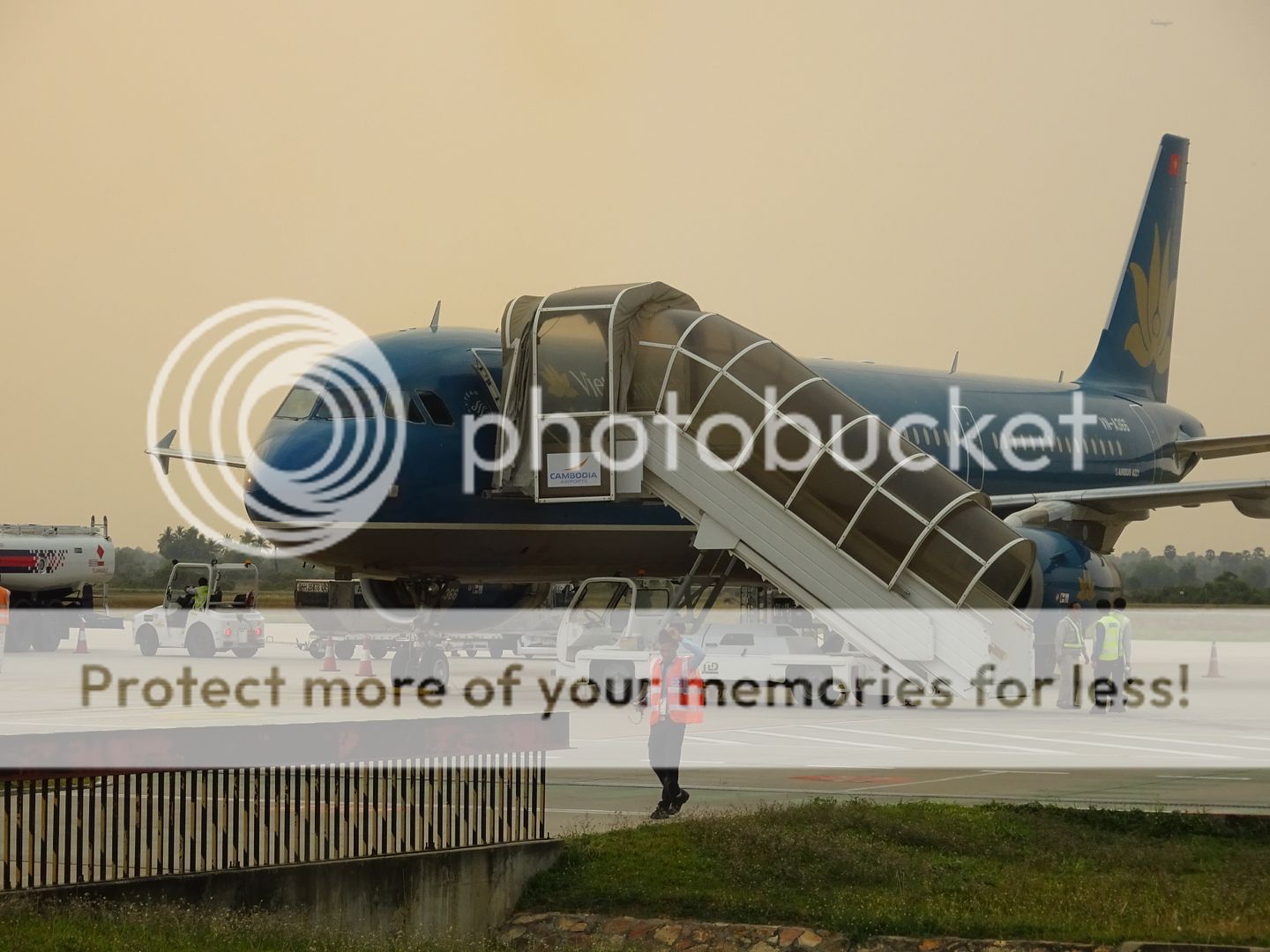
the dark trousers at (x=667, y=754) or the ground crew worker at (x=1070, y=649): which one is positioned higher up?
the dark trousers at (x=667, y=754)

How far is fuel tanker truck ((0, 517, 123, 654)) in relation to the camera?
4500 centimetres

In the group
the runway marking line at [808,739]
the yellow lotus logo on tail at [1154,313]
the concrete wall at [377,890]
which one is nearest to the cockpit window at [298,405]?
the runway marking line at [808,739]

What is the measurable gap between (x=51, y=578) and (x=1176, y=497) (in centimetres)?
3150

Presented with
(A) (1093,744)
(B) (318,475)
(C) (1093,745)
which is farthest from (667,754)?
(B) (318,475)

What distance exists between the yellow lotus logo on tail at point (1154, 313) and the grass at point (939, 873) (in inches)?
1140

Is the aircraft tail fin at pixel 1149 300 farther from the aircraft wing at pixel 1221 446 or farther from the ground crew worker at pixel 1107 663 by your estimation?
the ground crew worker at pixel 1107 663

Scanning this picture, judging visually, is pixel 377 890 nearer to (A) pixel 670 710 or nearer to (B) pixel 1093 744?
(A) pixel 670 710

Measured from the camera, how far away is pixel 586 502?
23.3 metres

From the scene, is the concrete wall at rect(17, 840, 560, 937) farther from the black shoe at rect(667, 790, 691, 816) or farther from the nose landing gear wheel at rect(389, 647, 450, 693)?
the nose landing gear wheel at rect(389, 647, 450, 693)

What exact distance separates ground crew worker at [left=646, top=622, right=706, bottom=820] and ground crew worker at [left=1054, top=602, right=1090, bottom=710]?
1174 cm

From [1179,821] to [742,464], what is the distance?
26.4ft

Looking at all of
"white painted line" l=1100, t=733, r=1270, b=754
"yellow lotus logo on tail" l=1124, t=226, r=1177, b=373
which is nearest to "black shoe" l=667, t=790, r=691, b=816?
"white painted line" l=1100, t=733, r=1270, b=754

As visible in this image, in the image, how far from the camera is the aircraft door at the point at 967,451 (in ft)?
104

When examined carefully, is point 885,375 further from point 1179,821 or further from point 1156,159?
point 1179,821
